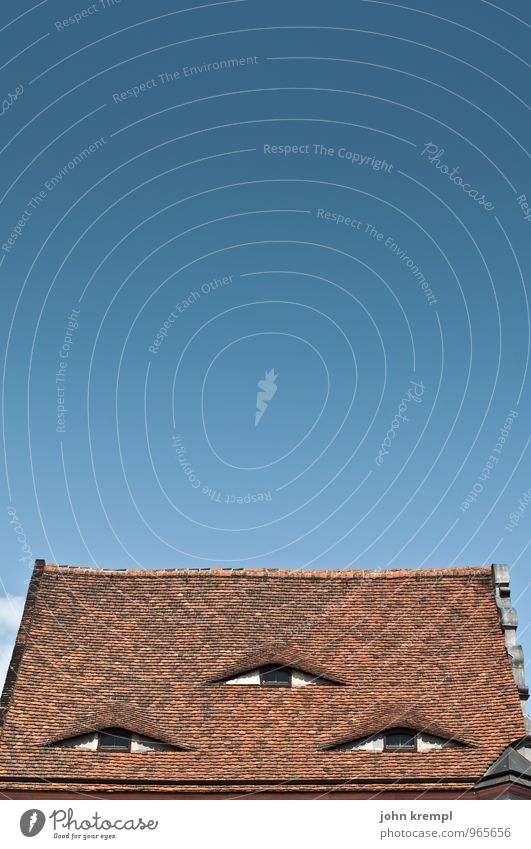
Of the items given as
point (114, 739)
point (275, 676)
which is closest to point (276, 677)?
point (275, 676)

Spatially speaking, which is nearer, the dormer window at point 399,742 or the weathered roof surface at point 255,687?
the weathered roof surface at point 255,687

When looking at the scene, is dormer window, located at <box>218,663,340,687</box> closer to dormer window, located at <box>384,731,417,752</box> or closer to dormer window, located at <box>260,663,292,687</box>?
dormer window, located at <box>260,663,292,687</box>
